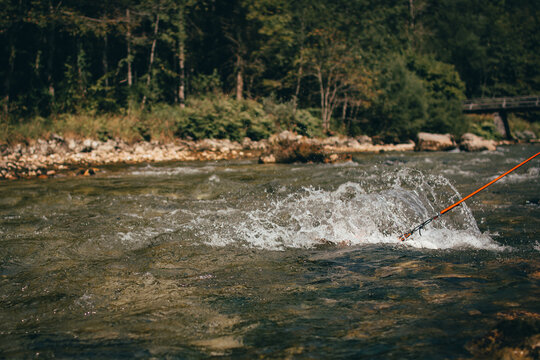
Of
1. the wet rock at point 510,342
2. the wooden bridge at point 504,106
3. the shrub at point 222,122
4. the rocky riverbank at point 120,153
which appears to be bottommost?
the rocky riverbank at point 120,153

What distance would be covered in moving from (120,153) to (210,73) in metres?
14.6

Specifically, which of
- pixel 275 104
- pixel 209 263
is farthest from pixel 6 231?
pixel 275 104

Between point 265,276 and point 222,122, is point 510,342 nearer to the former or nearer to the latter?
point 265,276

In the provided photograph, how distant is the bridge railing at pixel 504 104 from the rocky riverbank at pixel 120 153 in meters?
20.2

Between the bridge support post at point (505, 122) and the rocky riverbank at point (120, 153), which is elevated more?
the bridge support post at point (505, 122)

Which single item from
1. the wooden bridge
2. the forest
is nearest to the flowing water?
the forest

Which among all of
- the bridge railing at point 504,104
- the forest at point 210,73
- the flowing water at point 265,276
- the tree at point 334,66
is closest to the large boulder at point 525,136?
the bridge railing at point 504,104

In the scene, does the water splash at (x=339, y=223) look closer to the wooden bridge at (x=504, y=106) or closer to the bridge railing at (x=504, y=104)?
the wooden bridge at (x=504, y=106)

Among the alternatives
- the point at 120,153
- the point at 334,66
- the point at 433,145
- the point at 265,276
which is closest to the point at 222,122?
the point at 120,153

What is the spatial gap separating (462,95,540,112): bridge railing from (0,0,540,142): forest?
3.94 meters

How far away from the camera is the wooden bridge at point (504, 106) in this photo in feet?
117

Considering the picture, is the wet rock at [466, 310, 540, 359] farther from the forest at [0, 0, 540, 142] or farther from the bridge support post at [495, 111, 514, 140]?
the bridge support post at [495, 111, 514, 140]

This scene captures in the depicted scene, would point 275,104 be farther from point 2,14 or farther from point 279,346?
point 279,346

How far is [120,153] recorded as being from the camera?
15.1 metres
